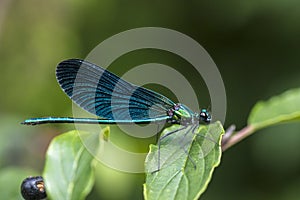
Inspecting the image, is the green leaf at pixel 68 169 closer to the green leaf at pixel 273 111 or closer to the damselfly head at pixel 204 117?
the damselfly head at pixel 204 117

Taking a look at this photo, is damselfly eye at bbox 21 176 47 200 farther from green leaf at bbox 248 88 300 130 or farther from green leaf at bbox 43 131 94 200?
green leaf at bbox 248 88 300 130

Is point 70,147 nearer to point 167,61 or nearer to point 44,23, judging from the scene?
point 44,23

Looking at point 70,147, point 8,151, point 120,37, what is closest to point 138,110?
point 70,147

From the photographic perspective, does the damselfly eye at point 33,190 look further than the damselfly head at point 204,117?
No

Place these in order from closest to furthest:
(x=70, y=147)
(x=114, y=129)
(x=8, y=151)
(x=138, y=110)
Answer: (x=70, y=147) → (x=138, y=110) → (x=8, y=151) → (x=114, y=129)

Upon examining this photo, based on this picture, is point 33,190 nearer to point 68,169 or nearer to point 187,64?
point 68,169

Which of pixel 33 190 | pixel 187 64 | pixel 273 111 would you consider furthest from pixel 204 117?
pixel 187 64

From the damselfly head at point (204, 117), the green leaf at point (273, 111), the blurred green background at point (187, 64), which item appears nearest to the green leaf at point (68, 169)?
the damselfly head at point (204, 117)
